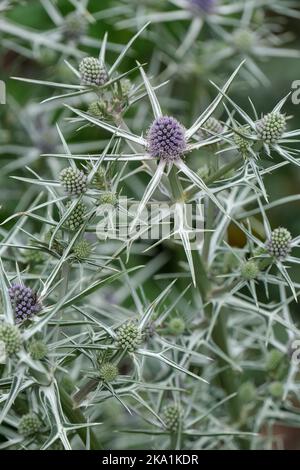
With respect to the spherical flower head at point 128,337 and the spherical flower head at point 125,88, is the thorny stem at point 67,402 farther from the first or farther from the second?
the spherical flower head at point 125,88

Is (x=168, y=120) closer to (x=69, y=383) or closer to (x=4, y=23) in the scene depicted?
(x=69, y=383)

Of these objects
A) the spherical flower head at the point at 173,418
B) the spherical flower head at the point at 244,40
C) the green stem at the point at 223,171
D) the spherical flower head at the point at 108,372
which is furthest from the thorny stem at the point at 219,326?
the spherical flower head at the point at 244,40

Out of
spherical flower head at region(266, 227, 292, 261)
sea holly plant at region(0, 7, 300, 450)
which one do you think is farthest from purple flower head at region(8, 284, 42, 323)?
spherical flower head at region(266, 227, 292, 261)

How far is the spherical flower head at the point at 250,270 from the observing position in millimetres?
1028

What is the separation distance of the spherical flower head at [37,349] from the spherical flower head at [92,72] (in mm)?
356

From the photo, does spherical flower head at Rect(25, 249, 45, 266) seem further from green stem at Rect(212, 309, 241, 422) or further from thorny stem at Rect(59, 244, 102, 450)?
green stem at Rect(212, 309, 241, 422)

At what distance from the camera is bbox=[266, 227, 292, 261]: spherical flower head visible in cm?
101

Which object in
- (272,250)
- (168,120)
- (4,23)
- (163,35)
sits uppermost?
(163,35)

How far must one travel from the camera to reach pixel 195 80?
172 centimetres

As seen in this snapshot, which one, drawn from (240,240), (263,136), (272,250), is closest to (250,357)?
(240,240)

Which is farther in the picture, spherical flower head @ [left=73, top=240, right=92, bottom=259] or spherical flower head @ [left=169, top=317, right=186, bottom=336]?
spherical flower head @ [left=169, top=317, right=186, bottom=336]

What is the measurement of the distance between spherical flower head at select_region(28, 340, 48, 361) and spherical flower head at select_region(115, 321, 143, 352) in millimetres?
125

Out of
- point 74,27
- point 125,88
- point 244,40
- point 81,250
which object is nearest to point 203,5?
point 244,40

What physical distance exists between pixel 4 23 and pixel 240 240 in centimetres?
81
